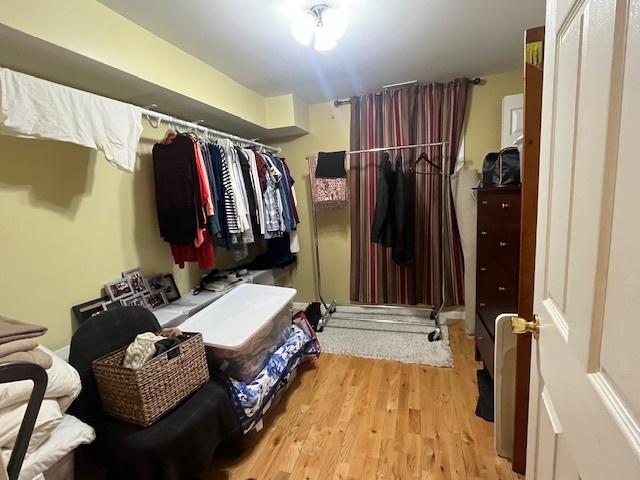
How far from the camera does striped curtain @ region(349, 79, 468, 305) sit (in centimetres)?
292

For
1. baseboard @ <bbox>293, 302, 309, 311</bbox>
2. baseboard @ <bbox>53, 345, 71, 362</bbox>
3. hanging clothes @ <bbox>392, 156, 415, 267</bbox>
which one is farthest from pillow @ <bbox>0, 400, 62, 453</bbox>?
baseboard @ <bbox>293, 302, 309, 311</bbox>

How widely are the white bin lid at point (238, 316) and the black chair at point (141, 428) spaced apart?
0.72ft

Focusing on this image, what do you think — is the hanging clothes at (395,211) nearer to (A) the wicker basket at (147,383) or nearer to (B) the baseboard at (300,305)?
(B) the baseboard at (300,305)

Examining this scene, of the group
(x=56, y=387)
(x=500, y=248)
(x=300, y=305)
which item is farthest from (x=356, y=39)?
(x=300, y=305)

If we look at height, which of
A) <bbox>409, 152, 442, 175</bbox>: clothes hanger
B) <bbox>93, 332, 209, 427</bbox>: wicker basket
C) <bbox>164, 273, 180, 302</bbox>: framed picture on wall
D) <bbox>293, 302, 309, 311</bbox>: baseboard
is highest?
<bbox>409, 152, 442, 175</bbox>: clothes hanger

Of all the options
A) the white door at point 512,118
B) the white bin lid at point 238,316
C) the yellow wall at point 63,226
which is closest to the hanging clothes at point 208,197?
the yellow wall at point 63,226

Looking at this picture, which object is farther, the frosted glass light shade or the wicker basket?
the frosted glass light shade

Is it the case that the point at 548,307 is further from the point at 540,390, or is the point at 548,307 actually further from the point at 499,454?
the point at 499,454

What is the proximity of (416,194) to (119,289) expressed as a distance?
2.54 meters

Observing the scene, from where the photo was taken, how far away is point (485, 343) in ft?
6.90

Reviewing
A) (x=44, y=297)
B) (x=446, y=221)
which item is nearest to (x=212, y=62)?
(x=44, y=297)

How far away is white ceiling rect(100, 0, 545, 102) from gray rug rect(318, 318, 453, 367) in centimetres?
227

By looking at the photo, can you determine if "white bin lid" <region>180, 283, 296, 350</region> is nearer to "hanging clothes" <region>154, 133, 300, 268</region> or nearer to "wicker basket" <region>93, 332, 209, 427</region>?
"wicker basket" <region>93, 332, 209, 427</region>

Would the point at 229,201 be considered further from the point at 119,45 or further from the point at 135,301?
the point at 119,45
